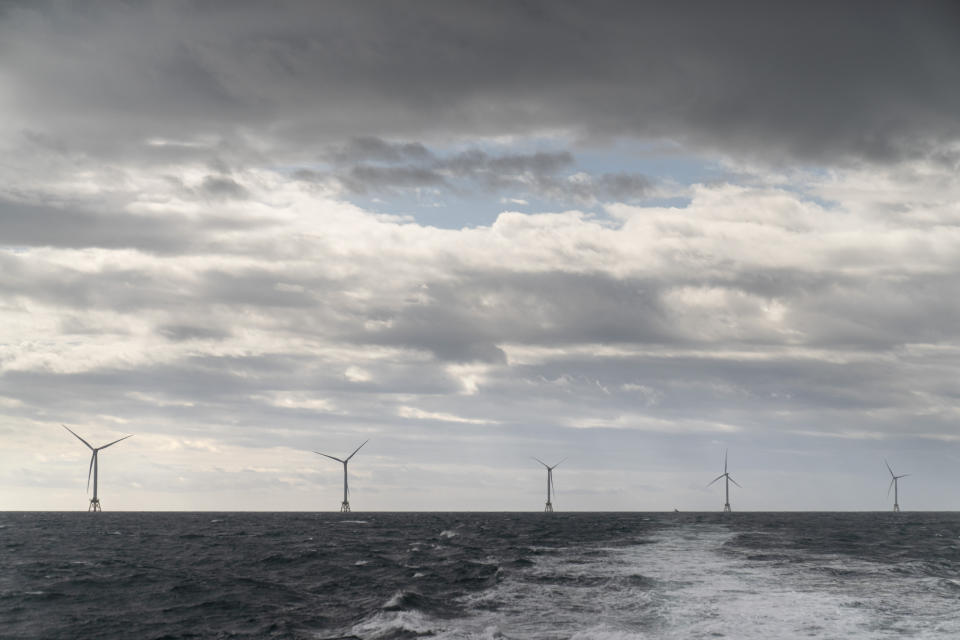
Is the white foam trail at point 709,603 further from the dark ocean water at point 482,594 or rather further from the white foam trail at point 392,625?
the white foam trail at point 392,625

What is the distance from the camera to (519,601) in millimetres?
50750

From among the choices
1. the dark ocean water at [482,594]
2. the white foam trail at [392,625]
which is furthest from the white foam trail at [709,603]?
the white foam trail at [392,625]

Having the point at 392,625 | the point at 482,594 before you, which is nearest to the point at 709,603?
the point at 482,594

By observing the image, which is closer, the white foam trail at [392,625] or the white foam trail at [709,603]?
the white foam trail at [709,603]

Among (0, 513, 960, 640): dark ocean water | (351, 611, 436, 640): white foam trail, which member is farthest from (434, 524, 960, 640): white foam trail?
(351, 611, 436, 640): white foam trail

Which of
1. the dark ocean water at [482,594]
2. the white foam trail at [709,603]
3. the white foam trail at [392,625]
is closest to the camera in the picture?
the white foam trail at [709,603]

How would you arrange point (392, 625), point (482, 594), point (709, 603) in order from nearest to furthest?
point (392, 625) < point (709, 603) < point (482, 594)

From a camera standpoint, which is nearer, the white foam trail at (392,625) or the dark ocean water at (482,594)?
the white foam trail at (392,625)

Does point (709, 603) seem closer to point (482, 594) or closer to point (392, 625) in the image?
point (482, 594)

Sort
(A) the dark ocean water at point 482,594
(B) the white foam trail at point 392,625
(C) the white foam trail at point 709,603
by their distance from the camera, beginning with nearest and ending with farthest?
(C) the white foam trail at point 709,603 → (B) the white foam trail at point 392,625 → (A) the dark ocean water at point 482,594

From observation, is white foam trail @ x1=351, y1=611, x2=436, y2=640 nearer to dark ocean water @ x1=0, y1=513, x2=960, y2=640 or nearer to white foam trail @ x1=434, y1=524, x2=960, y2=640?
dark ocean water @ x1=0, y1=513, x2=960, y2=640

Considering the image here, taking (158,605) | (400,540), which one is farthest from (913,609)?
(400,540)

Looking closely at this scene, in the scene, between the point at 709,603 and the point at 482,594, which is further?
the point at 482,594

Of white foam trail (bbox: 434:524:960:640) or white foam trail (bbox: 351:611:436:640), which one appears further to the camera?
white foam trail (bbox: 351:611:436:640)
